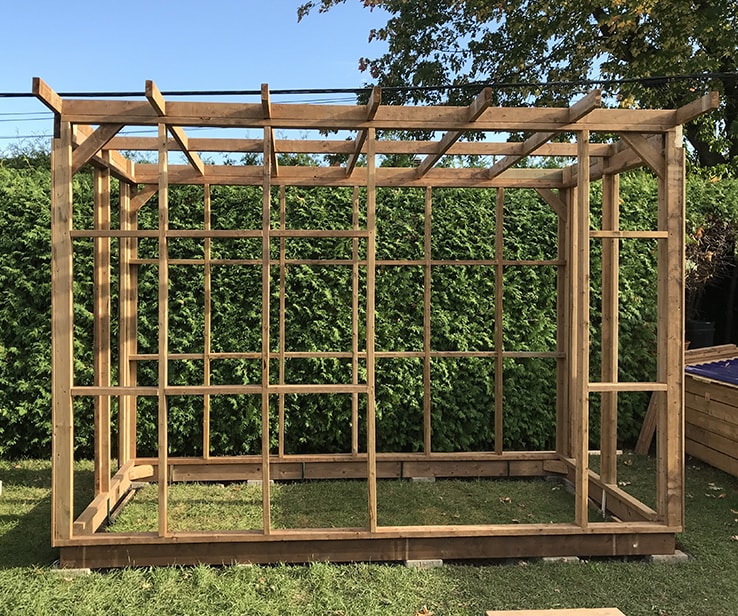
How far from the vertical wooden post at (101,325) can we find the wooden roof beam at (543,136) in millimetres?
2902

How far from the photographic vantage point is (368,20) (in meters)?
11.1

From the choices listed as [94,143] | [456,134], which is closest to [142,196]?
[94,143]

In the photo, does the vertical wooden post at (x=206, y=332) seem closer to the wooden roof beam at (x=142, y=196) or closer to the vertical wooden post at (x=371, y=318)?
the wooden roof beam at (x=142, y=196)

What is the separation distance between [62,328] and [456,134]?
8.38 feet

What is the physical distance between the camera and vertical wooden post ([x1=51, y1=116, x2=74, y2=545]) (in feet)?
11.5

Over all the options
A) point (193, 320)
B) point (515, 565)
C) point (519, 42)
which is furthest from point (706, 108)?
point (519, 42)

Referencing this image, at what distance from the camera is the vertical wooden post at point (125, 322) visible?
4925 mm

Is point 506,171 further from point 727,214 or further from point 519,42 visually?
point 519,42

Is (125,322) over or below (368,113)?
below

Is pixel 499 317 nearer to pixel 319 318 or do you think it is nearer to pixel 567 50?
pixel 319 318

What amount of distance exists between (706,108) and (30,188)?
5.57 meters

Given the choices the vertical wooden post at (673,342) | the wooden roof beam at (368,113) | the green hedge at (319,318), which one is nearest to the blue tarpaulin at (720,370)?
the green hedge at (319,318)

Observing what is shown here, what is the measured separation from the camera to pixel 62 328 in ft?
11.6

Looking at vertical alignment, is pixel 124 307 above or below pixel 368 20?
below
